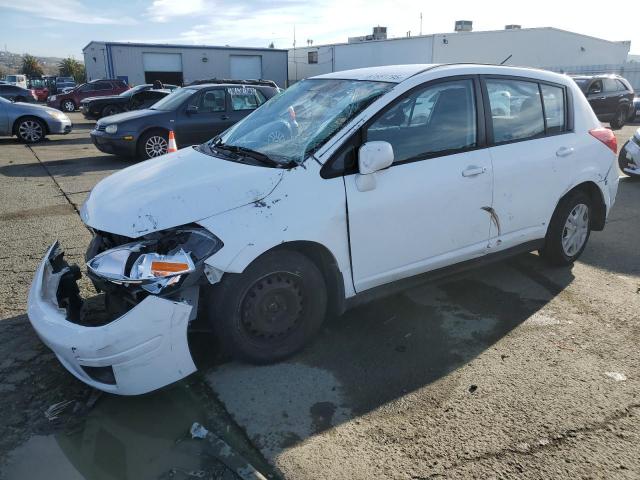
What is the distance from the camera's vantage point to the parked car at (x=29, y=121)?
12914 mm

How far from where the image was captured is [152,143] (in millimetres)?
10383

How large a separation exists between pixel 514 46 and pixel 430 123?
39573mm

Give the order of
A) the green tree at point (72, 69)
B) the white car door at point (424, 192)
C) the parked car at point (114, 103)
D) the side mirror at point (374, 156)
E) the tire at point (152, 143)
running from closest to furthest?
1. the side mirror at point (374, 156)
2. the white car door at point (424, 192)
3. the tire at point (152, 143)
4. the parked car at point (114, 103)
5. the green tree at point (72, 69)

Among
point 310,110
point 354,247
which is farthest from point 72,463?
point 310,110

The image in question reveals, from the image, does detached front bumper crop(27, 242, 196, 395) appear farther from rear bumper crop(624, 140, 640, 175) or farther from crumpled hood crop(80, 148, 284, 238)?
rear bumper crop(624, 140, 640, 175)

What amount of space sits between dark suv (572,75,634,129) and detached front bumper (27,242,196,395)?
1813cm

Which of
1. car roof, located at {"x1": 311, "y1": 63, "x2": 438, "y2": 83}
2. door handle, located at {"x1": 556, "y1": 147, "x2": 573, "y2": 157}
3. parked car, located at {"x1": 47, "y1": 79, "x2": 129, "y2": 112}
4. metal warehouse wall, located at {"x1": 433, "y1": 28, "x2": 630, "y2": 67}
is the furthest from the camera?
metal warehouse wall, located at {"x1": 433, "y1": 28, "x2": 630, "y2": 67}

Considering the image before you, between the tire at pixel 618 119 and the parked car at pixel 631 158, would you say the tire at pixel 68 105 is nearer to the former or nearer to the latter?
the tire at pixel 618 119

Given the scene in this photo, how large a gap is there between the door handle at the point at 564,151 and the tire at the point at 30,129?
43.1 ft

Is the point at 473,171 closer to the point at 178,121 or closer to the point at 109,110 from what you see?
the point at 178,121

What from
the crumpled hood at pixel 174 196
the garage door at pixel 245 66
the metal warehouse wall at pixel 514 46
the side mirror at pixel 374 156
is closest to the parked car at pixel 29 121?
the crumpled hood at pixel 174 196

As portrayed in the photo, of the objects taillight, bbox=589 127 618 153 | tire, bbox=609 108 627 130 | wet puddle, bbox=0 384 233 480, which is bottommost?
wet puddle, bbox=0 384 233 480

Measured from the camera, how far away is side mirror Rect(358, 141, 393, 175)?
3113 millimetres

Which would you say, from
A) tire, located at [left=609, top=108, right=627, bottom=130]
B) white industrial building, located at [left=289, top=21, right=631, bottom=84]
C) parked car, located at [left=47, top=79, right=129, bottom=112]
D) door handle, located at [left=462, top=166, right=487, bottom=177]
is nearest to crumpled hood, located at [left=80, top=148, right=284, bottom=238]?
door handle, located at [left=462, top=166, right=487, bottom=177]
